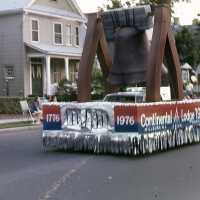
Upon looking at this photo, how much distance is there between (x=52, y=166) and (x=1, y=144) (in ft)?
17.4

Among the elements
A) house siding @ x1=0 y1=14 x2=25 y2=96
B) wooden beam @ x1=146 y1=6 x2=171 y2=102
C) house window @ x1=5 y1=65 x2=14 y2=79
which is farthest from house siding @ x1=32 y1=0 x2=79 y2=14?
wooden beam @ x1=146 y1=6 x2=171 y2=102

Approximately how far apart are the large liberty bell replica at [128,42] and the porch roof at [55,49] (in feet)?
69.2

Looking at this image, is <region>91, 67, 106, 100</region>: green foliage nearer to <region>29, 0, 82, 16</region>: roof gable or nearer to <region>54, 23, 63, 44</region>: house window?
<region>54, 23, 63, 44</region>: house window

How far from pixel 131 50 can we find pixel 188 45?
38306 millimetres

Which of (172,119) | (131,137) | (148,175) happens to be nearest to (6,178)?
(148,175)

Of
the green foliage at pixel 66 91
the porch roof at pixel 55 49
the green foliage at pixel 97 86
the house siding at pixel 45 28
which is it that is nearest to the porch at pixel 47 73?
the porch roof at pixel 55 49

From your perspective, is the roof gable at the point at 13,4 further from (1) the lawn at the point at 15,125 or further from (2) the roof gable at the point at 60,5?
(1) the lawn at the point at 15,125

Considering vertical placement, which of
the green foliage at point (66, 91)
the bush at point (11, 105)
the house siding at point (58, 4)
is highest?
the house siding at point (58, 4)

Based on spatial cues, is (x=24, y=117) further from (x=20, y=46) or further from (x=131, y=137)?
(x=131, y=137)

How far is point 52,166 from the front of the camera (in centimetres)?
1231

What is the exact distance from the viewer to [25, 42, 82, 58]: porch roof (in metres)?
37.9

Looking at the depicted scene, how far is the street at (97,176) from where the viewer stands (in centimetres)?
928

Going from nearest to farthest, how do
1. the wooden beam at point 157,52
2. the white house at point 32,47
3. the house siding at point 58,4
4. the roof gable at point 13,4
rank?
the wooden beam at point 157,52 < the white house at point 32,47 < the roof gable at point 13,4 < the house siding at point 58,4

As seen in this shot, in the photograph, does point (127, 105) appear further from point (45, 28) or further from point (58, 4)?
point (58, 4)
